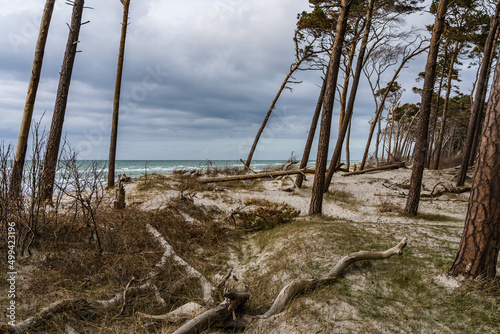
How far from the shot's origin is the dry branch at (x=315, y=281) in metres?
3.54

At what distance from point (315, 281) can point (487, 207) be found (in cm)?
238

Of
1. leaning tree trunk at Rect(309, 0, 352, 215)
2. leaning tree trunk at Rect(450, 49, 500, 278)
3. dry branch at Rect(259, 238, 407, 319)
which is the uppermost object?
leaning tree trunk at Rect(309, 0, 352, 215)

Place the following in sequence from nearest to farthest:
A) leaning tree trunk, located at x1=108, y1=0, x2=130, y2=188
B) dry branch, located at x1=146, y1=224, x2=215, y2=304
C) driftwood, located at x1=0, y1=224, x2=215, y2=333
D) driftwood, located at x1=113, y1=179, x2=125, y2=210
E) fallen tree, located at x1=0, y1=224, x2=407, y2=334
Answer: driftwood, located at x1=0, y1=224, x2=215, y2=333 → fallen tree, located at x1=0, y1=224, x2=407, y2=334 → dry branch, located at x1=146, y1=224, x2=215, y2=304 → driftwood, located at x1=113, y1=179, x2=125, y2=210 → leaning tree trunk, located at x1=108, y1=0, x2=130, y2=188

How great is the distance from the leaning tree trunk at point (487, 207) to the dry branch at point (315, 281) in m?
1.05

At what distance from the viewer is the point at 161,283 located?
427cm

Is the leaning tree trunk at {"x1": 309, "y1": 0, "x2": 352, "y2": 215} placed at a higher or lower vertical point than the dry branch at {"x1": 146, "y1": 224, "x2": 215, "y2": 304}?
higher

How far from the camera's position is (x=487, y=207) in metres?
3.54

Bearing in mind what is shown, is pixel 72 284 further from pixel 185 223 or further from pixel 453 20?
pixel 453 20

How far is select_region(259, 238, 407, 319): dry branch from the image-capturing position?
11.6 ft

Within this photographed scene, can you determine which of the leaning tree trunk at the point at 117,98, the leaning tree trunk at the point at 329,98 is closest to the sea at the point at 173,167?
the leaning tree trunk at the point at 117,98

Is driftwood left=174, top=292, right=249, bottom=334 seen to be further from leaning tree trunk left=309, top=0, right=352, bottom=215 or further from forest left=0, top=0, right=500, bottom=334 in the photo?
leaning tree trunk left=309, top=0, right=352, bottom=215

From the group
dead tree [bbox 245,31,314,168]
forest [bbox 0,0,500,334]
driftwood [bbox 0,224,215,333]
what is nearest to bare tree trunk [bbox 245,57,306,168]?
dead tree [bbox 245,31,314,168]

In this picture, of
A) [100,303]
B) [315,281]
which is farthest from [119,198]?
[315,281]

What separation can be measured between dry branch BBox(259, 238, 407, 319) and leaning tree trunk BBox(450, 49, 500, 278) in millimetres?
1052
